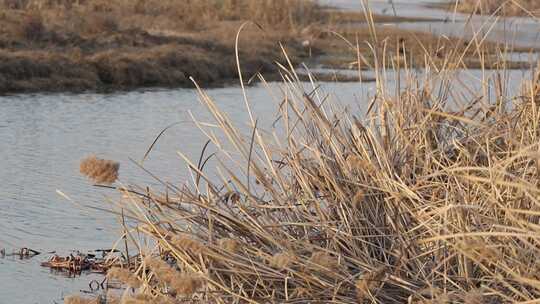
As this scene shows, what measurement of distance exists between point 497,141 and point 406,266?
98cm

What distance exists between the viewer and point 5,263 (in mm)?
7273

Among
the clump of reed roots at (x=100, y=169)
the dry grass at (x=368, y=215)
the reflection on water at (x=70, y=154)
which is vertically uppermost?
the clump of reed roots at (x=100, y=169)

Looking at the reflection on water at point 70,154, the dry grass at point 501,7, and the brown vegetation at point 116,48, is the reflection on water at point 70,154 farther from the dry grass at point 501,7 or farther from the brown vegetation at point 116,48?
the brown vegetation at point 116,48

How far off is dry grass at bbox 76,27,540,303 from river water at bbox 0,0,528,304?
387 millimetres

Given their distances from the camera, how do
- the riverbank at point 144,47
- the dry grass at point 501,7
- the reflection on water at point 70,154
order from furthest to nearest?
the riverbank at point 144,47
the reflection on water at point 70,154
the dry grass at point 501,7

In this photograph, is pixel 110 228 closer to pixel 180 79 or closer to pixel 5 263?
pixel 5 263

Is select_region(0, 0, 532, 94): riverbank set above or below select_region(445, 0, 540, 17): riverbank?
below

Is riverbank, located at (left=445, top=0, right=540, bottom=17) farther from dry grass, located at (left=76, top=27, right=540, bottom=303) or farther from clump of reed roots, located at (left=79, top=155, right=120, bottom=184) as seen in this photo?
clump of reed roots, located at (left=79, top=155, right=120, bottom=184)

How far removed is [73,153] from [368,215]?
7.96 metres

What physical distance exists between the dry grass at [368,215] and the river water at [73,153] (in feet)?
1.27

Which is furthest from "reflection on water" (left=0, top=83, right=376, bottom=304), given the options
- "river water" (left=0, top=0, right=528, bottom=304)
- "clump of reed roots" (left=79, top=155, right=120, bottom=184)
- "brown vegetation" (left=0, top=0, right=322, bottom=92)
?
"clump of reed roots" (left=79, top=155, right=120, bottom=184)

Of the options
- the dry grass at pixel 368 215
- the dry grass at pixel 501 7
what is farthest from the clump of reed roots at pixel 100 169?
the dry grass at pixel 501 7

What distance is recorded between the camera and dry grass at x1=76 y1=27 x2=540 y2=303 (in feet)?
12.8

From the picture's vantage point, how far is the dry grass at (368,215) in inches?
153
